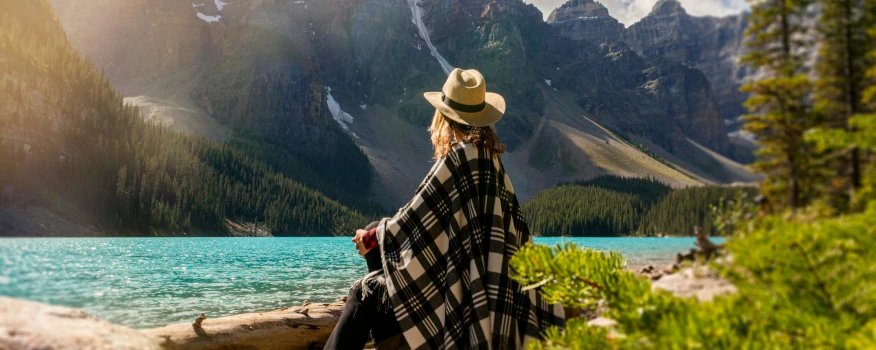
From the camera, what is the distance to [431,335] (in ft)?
11.0

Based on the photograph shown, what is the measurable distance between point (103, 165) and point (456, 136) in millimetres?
90622

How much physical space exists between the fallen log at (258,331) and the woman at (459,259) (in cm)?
174

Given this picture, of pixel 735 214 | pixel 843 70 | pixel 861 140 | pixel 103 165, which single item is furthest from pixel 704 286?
pixel 103 165

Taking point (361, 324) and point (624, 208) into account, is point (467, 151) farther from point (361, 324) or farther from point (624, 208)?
point (624, 208)

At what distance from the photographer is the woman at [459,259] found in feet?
10.5

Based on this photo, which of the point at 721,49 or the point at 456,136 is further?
the point at 456,136

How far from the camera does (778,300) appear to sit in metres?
0.71

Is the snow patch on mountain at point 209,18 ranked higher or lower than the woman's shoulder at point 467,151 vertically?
higher

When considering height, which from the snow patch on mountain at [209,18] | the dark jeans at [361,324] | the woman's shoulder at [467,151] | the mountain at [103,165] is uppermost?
the snow patch on mountain at [209,18]

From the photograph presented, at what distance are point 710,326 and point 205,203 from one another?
98.8 meters

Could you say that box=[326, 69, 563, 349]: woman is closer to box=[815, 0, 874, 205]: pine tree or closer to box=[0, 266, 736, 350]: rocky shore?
box=[0, 266, 736, 350]: rocky shore

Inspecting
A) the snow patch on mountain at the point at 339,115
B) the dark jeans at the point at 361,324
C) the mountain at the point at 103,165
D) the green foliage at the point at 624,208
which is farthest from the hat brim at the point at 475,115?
the snow patch on mountain at the point at 339,115

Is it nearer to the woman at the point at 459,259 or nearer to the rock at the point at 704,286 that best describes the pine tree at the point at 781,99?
the rock at the point at 704,286

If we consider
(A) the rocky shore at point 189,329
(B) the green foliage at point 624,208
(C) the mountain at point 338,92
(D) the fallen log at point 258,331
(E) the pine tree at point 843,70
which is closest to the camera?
(E) the pine tree at point 843,70
